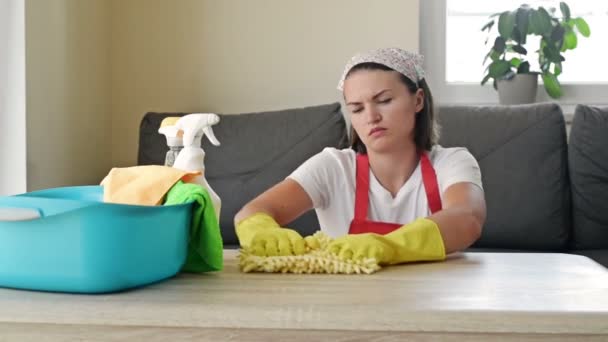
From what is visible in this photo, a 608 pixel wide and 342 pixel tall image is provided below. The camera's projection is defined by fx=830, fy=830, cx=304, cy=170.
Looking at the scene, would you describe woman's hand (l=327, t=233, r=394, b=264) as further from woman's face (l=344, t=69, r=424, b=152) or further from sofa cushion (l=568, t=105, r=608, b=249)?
A: sofa cushion (l=568, t=105, r=608, b=249)

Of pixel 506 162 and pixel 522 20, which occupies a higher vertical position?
pixel 522 20

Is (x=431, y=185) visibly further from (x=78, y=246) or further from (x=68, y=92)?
(x=68, y=92)

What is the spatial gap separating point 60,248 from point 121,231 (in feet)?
0.23

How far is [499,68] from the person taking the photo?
3209mm

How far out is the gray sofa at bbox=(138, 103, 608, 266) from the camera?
2779 millimetres

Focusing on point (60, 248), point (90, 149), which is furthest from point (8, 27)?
point (60, 248)

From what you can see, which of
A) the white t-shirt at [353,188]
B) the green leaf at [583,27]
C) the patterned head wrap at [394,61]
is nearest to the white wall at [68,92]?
the white t-shirt at [353,188]

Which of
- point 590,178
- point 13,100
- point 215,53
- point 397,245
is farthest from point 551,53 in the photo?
point 397,245

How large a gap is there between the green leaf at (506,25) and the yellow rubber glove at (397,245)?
2107 millimetres

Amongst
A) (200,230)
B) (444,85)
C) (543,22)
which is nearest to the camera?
(200,230)

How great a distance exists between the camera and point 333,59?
3.28 m

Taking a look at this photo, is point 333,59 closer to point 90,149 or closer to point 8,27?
point 90,149

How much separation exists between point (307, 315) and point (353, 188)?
3.41 ft

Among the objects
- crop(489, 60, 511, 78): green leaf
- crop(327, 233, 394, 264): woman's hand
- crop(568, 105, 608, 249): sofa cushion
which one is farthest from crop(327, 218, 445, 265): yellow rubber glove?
crop(489, 60, 511, 78): green leaf
